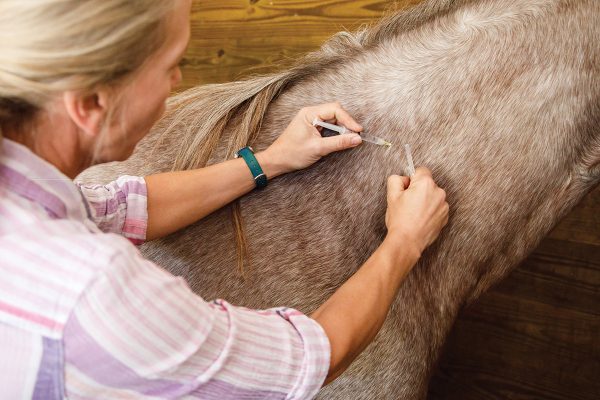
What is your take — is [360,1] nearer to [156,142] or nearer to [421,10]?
[421,10]

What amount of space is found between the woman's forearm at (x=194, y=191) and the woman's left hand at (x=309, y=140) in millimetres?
23

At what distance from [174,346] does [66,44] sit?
29 cm

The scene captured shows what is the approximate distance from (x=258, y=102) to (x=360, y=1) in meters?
0.73

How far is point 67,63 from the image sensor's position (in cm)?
48

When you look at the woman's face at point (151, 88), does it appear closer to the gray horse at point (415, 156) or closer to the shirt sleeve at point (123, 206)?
the shirt sleeve at point (123, 206)

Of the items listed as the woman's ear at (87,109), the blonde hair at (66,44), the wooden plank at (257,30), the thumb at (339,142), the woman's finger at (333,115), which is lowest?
the wooden plank at (257,30)

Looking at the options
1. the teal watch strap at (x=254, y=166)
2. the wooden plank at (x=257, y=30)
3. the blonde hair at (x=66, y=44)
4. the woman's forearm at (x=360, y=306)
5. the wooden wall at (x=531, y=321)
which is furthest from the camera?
the wooden plank at (x=257, y=30)

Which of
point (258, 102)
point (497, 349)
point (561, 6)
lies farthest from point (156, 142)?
point (497, 349)

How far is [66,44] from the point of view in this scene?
0.47 meters

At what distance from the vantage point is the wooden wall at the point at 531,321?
141cm

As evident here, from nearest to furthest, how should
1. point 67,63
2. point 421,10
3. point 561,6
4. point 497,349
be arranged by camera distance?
point 67,63 → point 561,6 → point 421,10 → point 497,349

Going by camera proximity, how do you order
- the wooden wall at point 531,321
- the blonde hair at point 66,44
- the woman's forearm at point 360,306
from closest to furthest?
the blonde hair at point 66,44
the woman's forearm at point 360,306
the wooden wall at point 531,321

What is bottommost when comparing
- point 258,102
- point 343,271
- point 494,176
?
point 343,271

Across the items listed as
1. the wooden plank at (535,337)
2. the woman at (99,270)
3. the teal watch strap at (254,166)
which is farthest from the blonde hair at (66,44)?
the wooden plank at (535,337)
